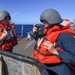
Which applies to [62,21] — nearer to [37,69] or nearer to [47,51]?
[47,51]

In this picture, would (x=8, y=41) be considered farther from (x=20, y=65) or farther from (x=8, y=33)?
(x=20, y=65)

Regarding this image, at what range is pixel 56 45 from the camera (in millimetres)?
3832

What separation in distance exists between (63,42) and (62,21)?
0.49m

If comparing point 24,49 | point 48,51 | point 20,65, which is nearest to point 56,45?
point 48,51

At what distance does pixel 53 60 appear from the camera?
3.77m

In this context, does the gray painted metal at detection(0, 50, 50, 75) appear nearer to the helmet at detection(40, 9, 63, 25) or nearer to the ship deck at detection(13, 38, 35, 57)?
the helmet at detection(40, 9, 63, 25)

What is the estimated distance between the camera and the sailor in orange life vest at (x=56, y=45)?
145 inches

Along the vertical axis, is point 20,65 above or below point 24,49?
above

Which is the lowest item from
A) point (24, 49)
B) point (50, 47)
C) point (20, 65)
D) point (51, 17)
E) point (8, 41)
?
point (24, 49)

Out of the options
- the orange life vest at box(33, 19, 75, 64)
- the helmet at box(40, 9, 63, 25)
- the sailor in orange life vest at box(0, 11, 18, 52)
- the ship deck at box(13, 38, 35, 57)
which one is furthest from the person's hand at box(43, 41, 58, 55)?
the ship deck at box(13, 38, 35, 57)

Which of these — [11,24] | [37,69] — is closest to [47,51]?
[37,69]

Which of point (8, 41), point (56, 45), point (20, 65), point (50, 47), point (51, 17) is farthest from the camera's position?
point (8, 41)

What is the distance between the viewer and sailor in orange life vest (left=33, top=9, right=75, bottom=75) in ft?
12.1

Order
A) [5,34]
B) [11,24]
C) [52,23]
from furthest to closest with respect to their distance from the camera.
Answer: [11,24] → [5,34] → [52,23]
